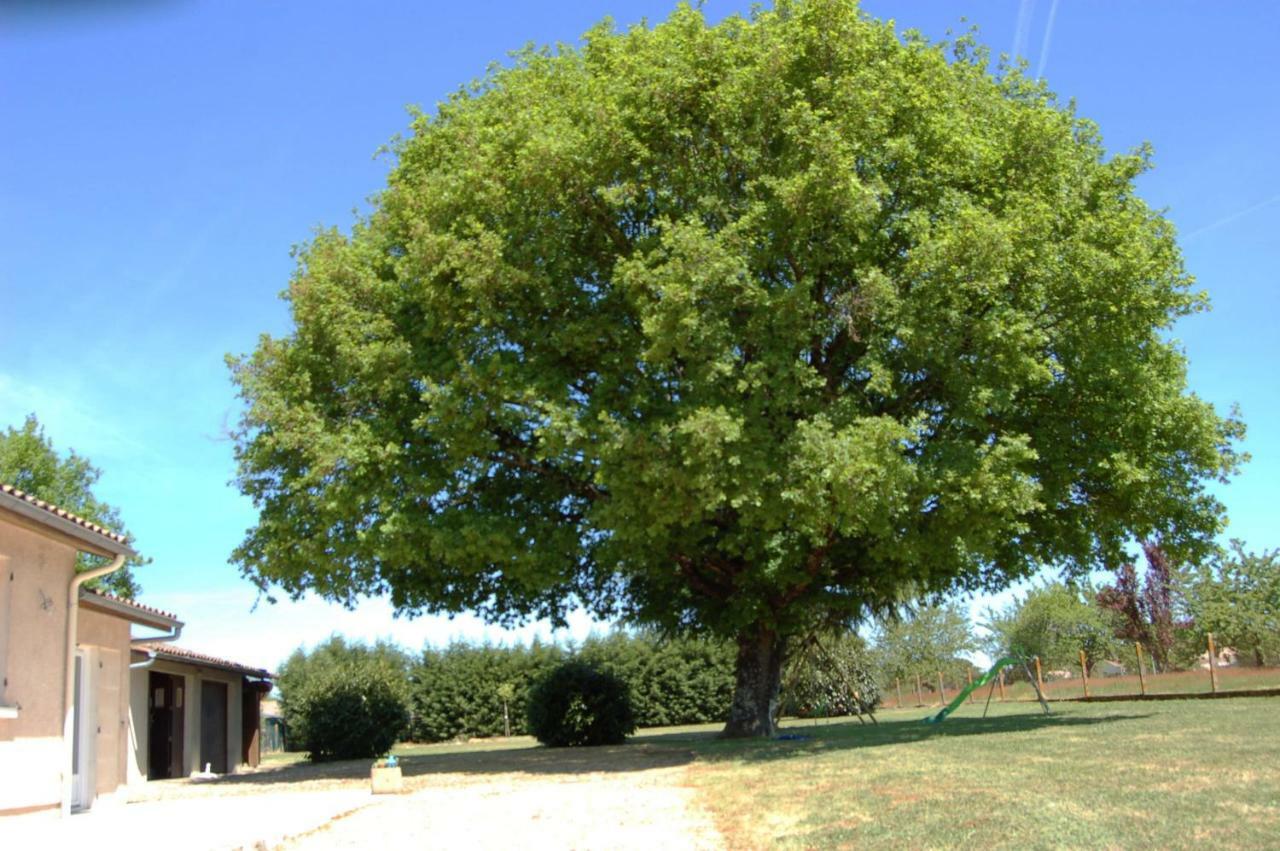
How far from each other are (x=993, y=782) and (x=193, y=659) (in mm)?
19200

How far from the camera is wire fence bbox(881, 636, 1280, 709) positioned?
2704cm

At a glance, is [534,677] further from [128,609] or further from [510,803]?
[510,803]

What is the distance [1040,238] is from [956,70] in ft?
18.4

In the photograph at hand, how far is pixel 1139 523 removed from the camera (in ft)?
67.7

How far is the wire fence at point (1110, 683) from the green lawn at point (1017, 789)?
10.1 m

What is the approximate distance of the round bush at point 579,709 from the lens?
86.2 feet

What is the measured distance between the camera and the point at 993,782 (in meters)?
11.1

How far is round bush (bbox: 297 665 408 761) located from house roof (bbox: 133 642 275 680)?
1711mm

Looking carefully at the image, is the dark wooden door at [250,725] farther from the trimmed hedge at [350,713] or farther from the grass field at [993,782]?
the grass field at [993,782]

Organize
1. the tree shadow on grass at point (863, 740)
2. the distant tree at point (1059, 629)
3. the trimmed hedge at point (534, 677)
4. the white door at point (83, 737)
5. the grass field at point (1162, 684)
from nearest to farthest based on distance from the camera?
the white door at point (83, 737) → the tree shadow on grass at point (863, 740) → the grass field at point (1162, 684) → the trimmed hedge at point (534, 677) → the distant tree at point (1059, 629)

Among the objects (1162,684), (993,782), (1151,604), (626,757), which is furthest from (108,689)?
(1151,604)

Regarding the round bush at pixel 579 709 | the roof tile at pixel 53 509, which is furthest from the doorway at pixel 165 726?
the roof tile at pixel 53 509

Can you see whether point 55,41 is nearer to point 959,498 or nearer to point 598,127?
point 598,127

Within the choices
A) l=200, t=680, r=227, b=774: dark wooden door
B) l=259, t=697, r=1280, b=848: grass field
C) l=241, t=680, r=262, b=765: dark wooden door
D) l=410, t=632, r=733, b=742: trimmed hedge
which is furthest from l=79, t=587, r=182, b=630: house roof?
l=410, t=632, r=733, b=742: trimmed hedge
